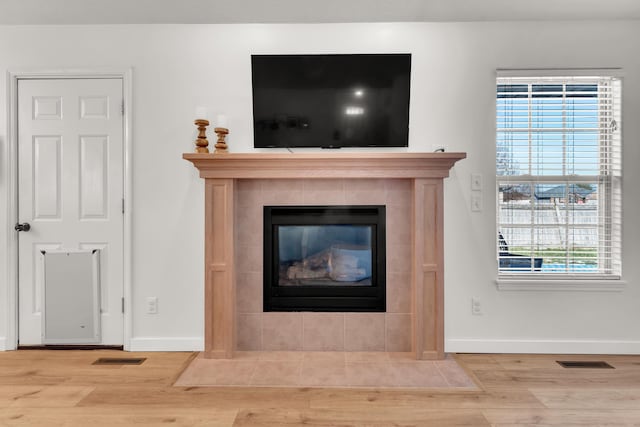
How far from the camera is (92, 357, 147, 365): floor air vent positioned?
8.65 feet

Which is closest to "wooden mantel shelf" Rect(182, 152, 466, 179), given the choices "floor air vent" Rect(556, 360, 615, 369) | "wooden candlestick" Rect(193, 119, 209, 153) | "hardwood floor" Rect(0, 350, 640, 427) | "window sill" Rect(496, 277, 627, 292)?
"wooden candlestick" Rect(193, 119, 209, 153)

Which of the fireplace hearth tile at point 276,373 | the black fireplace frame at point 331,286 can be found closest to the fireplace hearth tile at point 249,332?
the black fireplace frame at point 331,286

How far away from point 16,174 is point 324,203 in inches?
89.8

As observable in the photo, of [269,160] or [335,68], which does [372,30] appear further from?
[269,160]

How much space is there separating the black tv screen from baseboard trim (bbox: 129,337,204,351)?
165cm

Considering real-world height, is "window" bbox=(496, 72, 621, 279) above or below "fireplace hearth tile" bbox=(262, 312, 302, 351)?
above

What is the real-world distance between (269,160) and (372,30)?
1.24 meters

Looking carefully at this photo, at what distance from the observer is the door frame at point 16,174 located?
285 cm

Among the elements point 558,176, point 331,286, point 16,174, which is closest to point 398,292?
point 331,286

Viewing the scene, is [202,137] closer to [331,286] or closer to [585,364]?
[331,286]

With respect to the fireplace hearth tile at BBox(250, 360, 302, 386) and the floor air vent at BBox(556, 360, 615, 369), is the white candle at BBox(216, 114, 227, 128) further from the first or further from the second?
the floor air vent at BBox(556, 360, 615, 369)

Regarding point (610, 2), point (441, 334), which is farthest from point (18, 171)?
point (610, 2)

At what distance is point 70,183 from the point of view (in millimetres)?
2885

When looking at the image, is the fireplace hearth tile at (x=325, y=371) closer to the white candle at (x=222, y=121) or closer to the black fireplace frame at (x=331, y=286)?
the black fireplace frame at (x=331, y=286)
